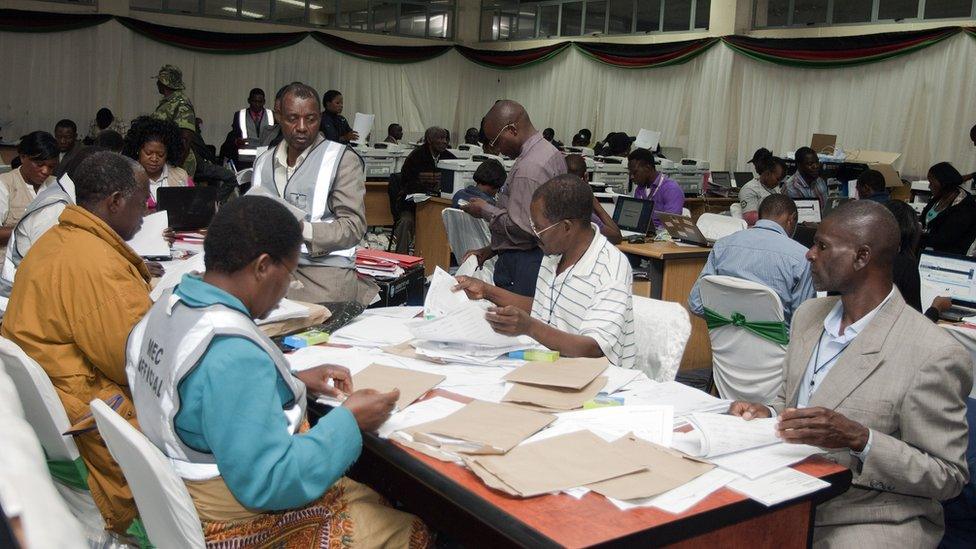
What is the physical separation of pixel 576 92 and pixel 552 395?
1197cm

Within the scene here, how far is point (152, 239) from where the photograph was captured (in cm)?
399

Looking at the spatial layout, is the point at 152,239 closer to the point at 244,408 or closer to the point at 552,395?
the point at 552,395

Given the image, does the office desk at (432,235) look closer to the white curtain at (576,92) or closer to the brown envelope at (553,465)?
the white curtain at (576,92)

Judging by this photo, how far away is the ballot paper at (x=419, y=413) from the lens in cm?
197

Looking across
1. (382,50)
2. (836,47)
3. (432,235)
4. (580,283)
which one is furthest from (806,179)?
(382,50)

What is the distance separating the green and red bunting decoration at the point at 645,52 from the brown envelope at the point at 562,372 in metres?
9.76

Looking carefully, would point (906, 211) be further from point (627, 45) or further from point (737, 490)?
point (627, 45)

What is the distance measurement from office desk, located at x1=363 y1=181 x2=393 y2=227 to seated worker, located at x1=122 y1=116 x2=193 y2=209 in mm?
3789

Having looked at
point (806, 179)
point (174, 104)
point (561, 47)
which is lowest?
point (806, 179)

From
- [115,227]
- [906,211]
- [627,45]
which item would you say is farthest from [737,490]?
[627,45]

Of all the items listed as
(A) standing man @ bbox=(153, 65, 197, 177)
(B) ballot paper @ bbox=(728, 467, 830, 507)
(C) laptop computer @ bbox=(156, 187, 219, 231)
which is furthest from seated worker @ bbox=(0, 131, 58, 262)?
(B) ballot paper @ bbox=(728, 467, 830, 507)

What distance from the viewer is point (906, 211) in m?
3.85

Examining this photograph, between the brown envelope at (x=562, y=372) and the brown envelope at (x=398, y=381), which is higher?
the brown envelope at (x=562, y=372)

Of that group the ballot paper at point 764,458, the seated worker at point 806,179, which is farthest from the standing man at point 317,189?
the seated worker at point 806,179
